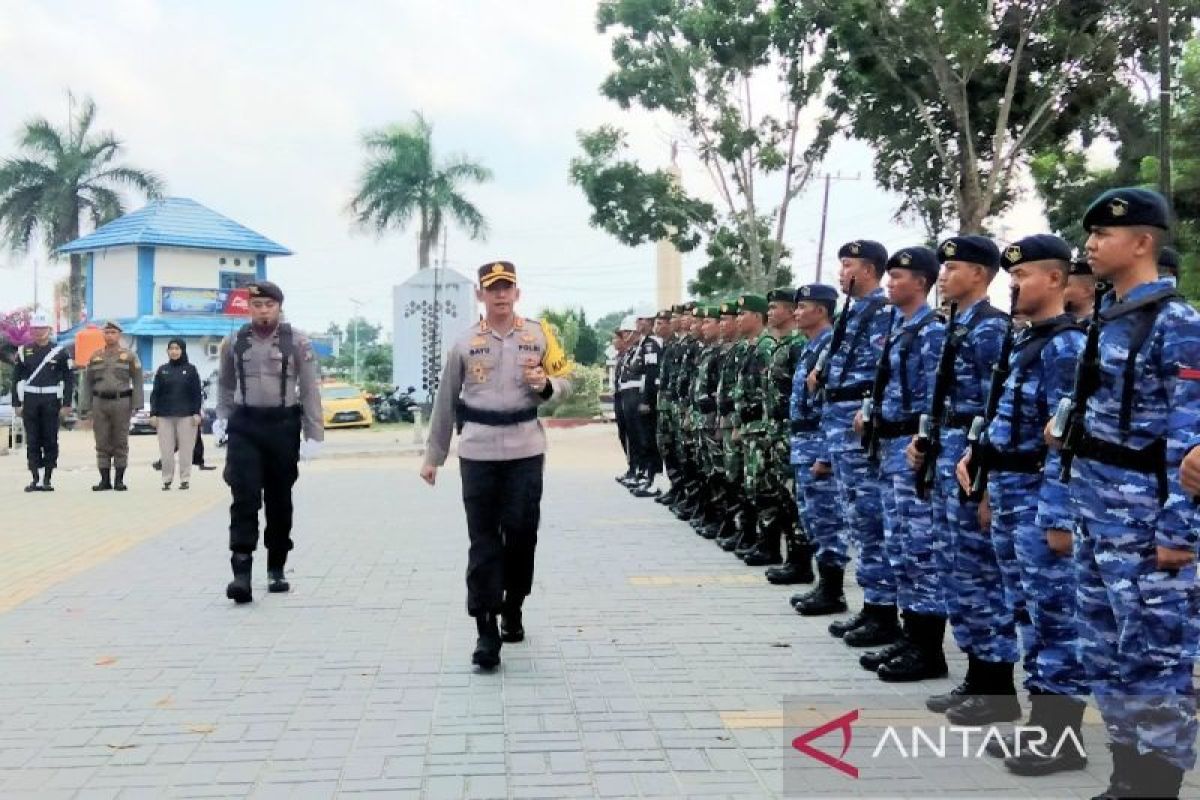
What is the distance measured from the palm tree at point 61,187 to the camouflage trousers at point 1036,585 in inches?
1643

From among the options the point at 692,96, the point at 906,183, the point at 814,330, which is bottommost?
the point at 814,330

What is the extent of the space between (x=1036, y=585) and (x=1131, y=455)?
29.2 inches

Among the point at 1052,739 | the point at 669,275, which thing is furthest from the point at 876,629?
the point at 669,275

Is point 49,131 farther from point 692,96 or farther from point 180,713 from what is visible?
point 180,713

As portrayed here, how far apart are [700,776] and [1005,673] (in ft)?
4.68

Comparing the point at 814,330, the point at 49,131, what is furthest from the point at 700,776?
the point at 49,131

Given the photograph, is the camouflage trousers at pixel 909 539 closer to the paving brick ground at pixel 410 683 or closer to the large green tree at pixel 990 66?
the paving brick ground at pixel 410 683

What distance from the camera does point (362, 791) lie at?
388cm

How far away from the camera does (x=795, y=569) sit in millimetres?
7730

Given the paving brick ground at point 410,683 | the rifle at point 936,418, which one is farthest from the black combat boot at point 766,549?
the rifle at point 936,418

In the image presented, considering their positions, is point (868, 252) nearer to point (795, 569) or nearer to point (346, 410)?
point (795, 569)

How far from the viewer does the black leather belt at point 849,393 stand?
5.90 meters

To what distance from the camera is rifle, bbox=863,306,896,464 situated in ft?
17.6

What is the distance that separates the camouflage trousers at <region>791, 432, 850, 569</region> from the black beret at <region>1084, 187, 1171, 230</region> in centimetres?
292
